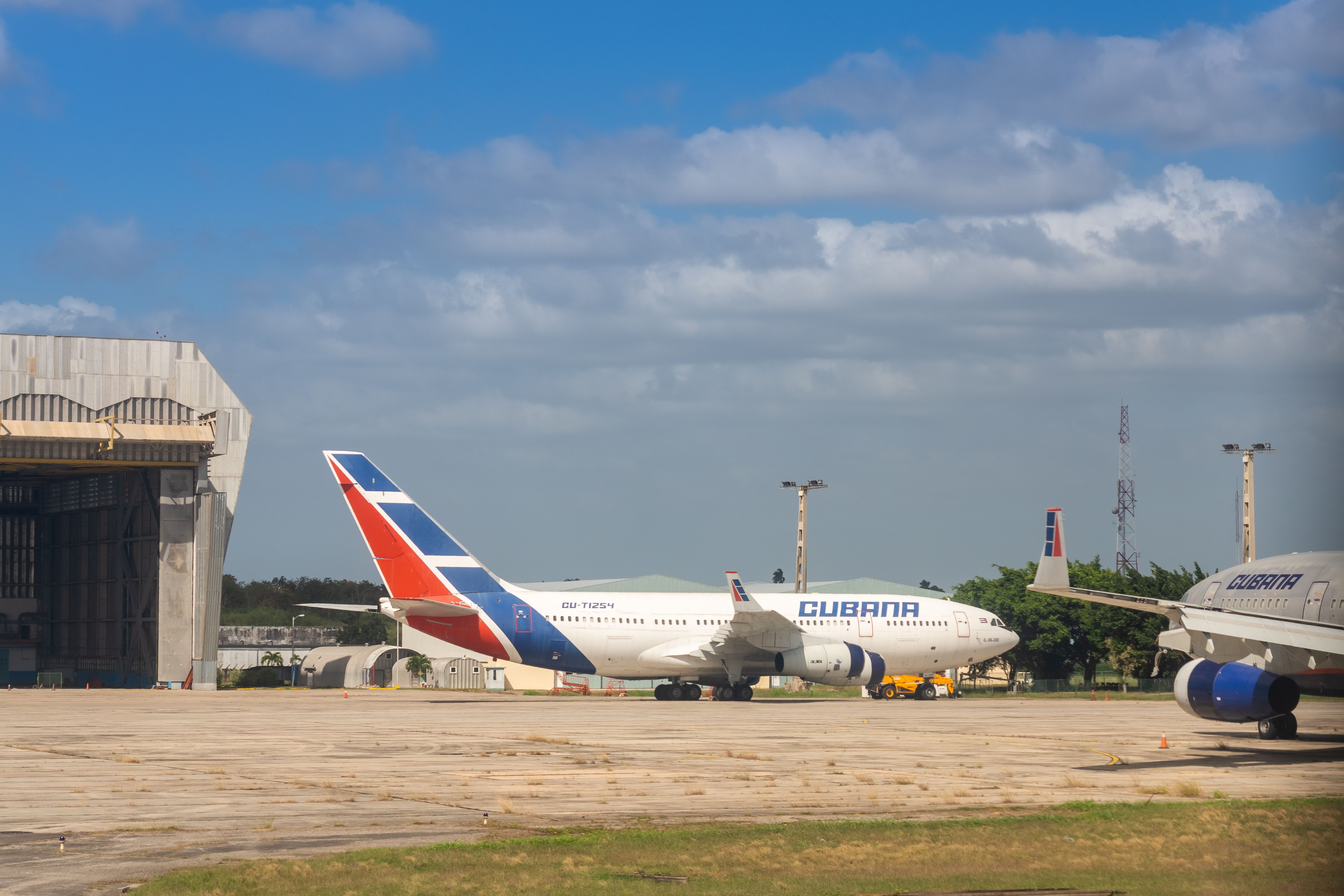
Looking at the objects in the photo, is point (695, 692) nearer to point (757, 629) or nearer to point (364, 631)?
point (757, 629)

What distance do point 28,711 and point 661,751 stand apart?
22.1 meters

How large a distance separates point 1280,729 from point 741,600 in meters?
19.2

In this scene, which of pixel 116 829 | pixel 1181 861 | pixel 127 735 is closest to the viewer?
pixel 1181 861

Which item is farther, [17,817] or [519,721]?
[519,721]

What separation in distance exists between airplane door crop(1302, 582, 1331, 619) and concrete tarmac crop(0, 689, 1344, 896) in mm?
1561

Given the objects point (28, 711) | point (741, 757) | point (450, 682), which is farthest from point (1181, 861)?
point (450, 682)

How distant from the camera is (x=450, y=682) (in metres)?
68.4

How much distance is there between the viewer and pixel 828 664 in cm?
4069

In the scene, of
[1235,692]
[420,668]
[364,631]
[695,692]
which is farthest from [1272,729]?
[364,631]

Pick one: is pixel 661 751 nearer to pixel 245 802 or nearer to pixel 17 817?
pixel 245 802

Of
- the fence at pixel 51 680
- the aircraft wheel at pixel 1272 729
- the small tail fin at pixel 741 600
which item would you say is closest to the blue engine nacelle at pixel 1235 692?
A: the aircraft wheel at pixel 1272 729

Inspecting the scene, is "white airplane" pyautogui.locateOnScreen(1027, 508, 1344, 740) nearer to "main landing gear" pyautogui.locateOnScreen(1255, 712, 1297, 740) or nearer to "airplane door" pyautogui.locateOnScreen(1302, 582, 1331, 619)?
"airplane door" pyautogui.locateOnScreen(1302, 582, 1331, 619)

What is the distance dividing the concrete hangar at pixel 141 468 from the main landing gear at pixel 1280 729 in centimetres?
4271

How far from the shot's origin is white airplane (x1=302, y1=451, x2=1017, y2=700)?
40.6 metres
